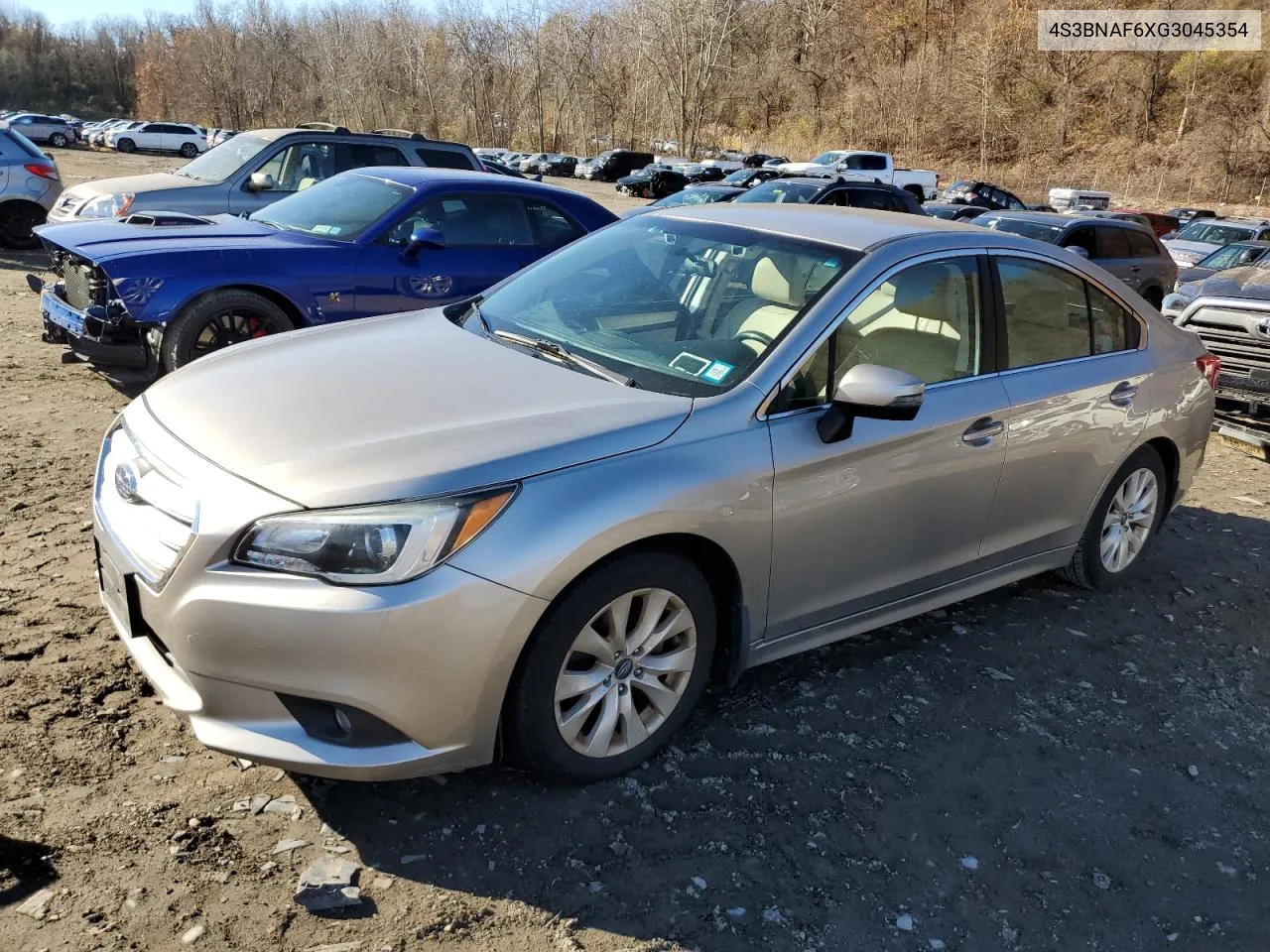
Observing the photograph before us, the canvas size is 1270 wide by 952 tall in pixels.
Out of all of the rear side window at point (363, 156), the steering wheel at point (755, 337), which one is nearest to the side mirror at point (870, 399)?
the steering wheel at point (755, 337)

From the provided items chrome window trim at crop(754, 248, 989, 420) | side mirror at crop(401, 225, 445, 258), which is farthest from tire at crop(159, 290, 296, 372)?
chrome window trim at crop(754, 248, 989, 420)

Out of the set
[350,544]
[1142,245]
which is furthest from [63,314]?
[1142,245]

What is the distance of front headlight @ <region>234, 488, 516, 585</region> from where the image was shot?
250 cm

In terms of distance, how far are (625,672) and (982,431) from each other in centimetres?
173

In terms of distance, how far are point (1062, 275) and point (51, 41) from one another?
140m

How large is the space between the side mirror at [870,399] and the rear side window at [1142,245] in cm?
1308

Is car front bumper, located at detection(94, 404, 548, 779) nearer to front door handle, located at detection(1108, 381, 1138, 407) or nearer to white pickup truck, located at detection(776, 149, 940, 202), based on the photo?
front door handle, located at detection(1108, 381, 1138, 407)

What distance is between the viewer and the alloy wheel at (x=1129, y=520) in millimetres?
4723

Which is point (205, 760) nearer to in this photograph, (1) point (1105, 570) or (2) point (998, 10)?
(1) point (1105, 570)

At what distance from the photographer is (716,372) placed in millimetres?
3295

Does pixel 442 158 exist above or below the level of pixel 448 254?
above

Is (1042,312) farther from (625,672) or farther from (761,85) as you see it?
(761,85)

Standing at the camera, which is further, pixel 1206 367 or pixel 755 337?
pixel 1206 367

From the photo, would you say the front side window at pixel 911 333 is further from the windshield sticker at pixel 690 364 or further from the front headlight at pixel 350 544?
the front headlight at pixel 350 544
